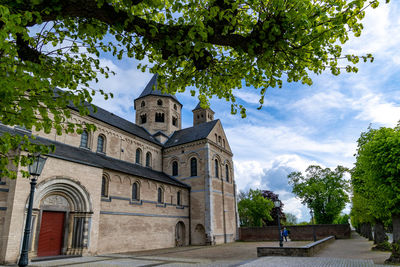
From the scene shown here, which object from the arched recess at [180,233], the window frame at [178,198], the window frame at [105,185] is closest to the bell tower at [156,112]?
the window frame at [178,198]

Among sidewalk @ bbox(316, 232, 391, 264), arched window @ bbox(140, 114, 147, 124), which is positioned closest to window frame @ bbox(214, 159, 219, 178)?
arched window @ bbox(140, 114, 147, 124)

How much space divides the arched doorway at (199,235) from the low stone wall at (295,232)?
7.46 meters

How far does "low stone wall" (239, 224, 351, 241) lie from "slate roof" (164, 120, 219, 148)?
43.1 ft

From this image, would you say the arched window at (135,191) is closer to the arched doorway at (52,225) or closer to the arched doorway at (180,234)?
the arched doorway at (52,225)

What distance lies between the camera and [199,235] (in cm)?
2772

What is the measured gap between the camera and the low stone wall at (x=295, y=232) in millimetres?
32188

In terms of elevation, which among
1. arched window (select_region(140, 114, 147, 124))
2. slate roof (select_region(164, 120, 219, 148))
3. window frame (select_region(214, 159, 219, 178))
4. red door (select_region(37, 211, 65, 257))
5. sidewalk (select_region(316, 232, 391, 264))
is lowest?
sidewalk (select_region(316, 232, 391, 264))

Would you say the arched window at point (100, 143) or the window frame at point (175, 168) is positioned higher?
the arched window at point (100, 143)

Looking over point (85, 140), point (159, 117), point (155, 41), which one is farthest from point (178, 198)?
point (155, 41)

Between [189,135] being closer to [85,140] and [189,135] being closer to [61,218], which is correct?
[85,140]

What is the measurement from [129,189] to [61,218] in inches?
235

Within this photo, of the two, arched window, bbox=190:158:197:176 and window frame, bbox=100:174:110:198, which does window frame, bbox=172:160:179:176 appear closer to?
arched window, bbox=190:158:197:176

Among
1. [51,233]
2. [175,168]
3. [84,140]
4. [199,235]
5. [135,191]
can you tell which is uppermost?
[84,140]

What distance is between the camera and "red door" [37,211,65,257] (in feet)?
49.3
